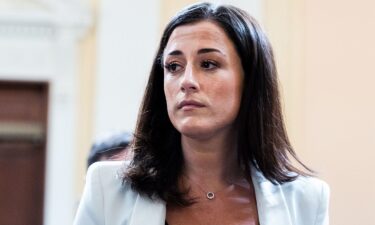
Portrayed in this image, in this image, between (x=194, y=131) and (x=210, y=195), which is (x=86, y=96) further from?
(x=194, y=131)

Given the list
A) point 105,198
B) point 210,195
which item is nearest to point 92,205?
point 105,198

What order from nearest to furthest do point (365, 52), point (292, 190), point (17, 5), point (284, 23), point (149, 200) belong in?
1. point (149, 200)
2. point (292, 190)
3. point (365, 52)
4. point (284, 23)
5. point (17, 5)

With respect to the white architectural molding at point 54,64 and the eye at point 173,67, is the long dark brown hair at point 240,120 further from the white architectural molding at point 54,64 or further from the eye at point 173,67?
the white architectural molding at point 54,64

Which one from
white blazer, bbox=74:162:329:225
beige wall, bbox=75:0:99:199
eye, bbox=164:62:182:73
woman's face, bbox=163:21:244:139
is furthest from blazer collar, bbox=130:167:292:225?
beige wall, bbox=75:0:99:199

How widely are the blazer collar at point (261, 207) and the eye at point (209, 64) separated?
0.27 meters

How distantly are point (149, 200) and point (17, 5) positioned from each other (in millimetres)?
2944

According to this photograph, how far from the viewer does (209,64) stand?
1315 mm

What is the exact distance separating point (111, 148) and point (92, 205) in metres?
0.79

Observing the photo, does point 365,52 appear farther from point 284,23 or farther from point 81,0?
point 81,0

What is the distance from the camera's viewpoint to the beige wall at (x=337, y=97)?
9.81ft

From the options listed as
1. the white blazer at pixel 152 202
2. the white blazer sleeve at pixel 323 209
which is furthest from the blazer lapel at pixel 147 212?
the white blazer sleeve at pixel 323 209

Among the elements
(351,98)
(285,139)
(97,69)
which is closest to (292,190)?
(285,139)

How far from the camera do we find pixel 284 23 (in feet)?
11.3

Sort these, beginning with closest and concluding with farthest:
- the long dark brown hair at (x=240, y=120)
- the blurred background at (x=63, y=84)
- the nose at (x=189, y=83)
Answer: the nose at (x=189, y=83) < the long dark brown hair at (x=240, y=120) < the blurred background at (x=63, y=84)
